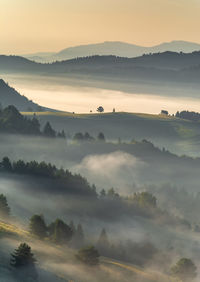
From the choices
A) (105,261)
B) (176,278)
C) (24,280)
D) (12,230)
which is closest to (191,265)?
(176,278)

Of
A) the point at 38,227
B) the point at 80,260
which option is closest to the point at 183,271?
the point at 80,260

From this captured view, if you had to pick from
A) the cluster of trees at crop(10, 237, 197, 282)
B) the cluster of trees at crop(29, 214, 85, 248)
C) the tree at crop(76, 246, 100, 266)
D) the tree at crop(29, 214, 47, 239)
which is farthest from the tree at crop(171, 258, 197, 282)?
the tree at crop(29, 214, 47, 239)

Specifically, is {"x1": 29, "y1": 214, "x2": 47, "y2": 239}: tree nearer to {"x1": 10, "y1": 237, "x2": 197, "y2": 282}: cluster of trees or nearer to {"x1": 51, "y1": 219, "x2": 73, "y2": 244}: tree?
{"x1": 51, "y1": 219, "x2": 73, "y2": 244}: tree

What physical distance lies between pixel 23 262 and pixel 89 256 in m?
17.1

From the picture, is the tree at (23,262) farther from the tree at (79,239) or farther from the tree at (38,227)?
the tree at (79,239)

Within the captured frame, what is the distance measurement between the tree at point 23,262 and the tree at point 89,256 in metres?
14.4

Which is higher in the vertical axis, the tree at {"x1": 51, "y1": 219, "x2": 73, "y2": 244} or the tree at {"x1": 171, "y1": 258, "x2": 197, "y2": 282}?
the tree at {"x1": 51, "y1": 219, "x2": 73, "y2": 244}

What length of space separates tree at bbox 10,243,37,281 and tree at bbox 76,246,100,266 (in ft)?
47.4

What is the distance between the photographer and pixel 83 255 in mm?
127562

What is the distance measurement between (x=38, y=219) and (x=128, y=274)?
94.0 ft

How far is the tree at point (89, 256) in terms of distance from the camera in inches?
4968

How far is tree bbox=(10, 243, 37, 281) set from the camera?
11331 centimetres

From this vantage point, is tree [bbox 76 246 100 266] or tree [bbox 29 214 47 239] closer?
tree [bbox 76 246 100 266]

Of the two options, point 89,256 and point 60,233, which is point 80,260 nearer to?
point 89,256
